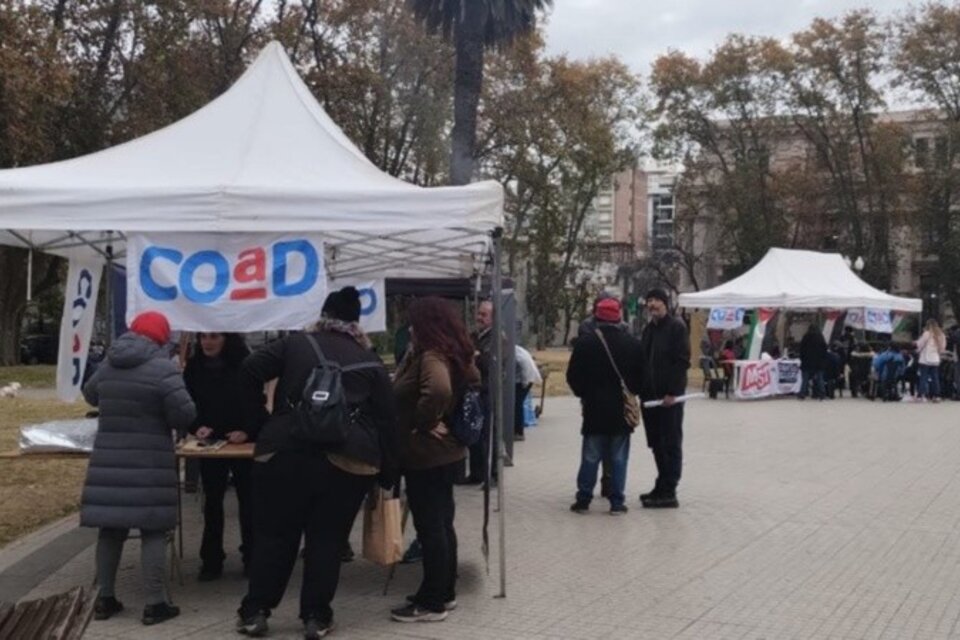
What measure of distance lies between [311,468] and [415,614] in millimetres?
1211

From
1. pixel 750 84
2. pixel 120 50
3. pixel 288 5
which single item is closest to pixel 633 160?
pixel 750 84

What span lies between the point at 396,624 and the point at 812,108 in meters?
47.1

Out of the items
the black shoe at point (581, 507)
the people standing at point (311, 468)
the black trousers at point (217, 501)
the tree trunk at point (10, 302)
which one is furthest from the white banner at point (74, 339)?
the tree trunk at point (10, 302)

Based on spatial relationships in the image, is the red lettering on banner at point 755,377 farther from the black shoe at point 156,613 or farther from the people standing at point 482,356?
the black shoe at point 156,613

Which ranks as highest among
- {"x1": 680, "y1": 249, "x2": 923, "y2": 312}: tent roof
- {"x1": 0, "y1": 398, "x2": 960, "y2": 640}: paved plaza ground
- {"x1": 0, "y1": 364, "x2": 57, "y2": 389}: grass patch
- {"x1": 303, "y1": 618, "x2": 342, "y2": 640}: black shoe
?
{"x1": 680, "y1": 249, "x2": 923, "y2": 312}: tent roof

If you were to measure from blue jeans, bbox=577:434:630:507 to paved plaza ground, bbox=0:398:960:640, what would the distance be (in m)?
0.25

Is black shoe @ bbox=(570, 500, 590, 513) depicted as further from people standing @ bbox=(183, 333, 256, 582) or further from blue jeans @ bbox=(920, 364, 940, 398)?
blue jeans @ bbox=(920, 364, 940, 398)

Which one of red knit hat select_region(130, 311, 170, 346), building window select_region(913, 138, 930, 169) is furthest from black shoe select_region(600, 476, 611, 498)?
building window select_region(913, 138, 930, 169)

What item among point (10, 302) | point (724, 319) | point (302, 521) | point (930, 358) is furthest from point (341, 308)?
point (10, 302)

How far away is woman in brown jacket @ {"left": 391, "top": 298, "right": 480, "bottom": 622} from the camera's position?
242 inches

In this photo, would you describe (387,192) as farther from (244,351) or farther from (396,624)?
(396,624)

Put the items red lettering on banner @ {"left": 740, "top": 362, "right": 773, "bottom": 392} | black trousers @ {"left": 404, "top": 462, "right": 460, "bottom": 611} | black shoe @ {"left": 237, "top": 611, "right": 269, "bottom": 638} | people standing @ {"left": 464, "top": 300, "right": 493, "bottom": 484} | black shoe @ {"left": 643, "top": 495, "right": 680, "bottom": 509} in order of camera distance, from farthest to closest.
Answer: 1. red lettering on banner @ {"left": 740, "top": 362, "right": 773, "bottom": 392}
2. black shoe @ {"left": 643, "top": 495, "right": 680, "bottom": 509}
3. people standing @ {"left": 464, "top": 300, "right": 493, "bottom": 484}
4. black trousers @ {"left": 404, "top": 462, "right": 460, "bottom": 611}
5. black shoe @ {"left": 237, "top": 611, "right": 269, "bottom": 638}

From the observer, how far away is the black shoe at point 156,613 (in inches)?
241

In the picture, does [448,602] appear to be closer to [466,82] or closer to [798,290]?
[466,82]
